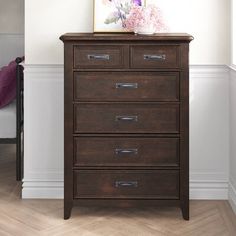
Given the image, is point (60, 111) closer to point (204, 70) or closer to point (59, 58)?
point (59, 58)

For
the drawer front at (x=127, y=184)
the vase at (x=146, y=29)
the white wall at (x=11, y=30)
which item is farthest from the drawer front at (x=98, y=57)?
the white wall at (x=11, y=30)

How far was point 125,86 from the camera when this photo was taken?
3451 mm

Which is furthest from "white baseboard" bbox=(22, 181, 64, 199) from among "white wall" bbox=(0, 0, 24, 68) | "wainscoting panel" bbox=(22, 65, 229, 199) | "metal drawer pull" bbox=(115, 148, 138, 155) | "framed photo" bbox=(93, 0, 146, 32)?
"white wall" bbox=(0, 0, 24, 68)

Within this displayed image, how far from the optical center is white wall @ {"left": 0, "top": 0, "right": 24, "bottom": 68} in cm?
543

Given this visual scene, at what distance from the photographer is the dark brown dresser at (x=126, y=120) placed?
343 centimetres

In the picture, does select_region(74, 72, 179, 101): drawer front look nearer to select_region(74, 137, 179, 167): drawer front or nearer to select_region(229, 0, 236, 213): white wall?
select_region(74, 137, 179, 167): drawer front

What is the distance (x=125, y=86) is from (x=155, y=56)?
0.26m

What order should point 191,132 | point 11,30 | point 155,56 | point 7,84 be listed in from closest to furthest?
point 155,56 < point 191,132 < point 7,84 < point 11,30

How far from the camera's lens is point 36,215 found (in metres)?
3.60

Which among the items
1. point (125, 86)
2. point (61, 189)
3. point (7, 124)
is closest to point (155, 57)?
point (125, 86)

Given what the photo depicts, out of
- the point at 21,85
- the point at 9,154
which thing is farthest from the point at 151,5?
the point at 9,154

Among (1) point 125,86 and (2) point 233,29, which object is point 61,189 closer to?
(1) point 125,86

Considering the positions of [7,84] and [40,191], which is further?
[7,84]

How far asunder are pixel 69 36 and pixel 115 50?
0.94 ft
